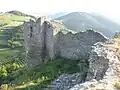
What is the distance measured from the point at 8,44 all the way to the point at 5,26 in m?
27.4

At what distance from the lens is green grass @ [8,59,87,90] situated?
2995cm

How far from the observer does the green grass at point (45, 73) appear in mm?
29953

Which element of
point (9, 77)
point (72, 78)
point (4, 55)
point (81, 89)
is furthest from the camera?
point (4, 55)

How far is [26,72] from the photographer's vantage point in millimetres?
34531

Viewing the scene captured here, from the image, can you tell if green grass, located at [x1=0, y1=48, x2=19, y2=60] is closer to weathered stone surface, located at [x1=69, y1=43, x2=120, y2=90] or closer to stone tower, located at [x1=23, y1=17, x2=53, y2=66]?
stone tower, located at [x1=23, y1=17, x2=53, y2=66]

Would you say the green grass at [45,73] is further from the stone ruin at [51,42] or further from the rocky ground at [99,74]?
the rocky ground at [99,74]

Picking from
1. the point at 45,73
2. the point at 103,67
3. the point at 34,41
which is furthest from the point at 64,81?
the point at 103,67

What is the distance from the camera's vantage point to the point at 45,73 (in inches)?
1275

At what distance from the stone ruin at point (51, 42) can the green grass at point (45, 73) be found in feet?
3.11

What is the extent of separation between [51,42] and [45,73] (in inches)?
133

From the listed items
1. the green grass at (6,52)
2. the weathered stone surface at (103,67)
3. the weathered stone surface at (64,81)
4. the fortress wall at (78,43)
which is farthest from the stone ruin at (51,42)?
the green grass at (6,52)

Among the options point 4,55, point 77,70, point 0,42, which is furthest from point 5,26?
point 77,70

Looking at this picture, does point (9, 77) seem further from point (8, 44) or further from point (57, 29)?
point (8, 44)

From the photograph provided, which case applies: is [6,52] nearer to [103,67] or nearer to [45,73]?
[45,73]
